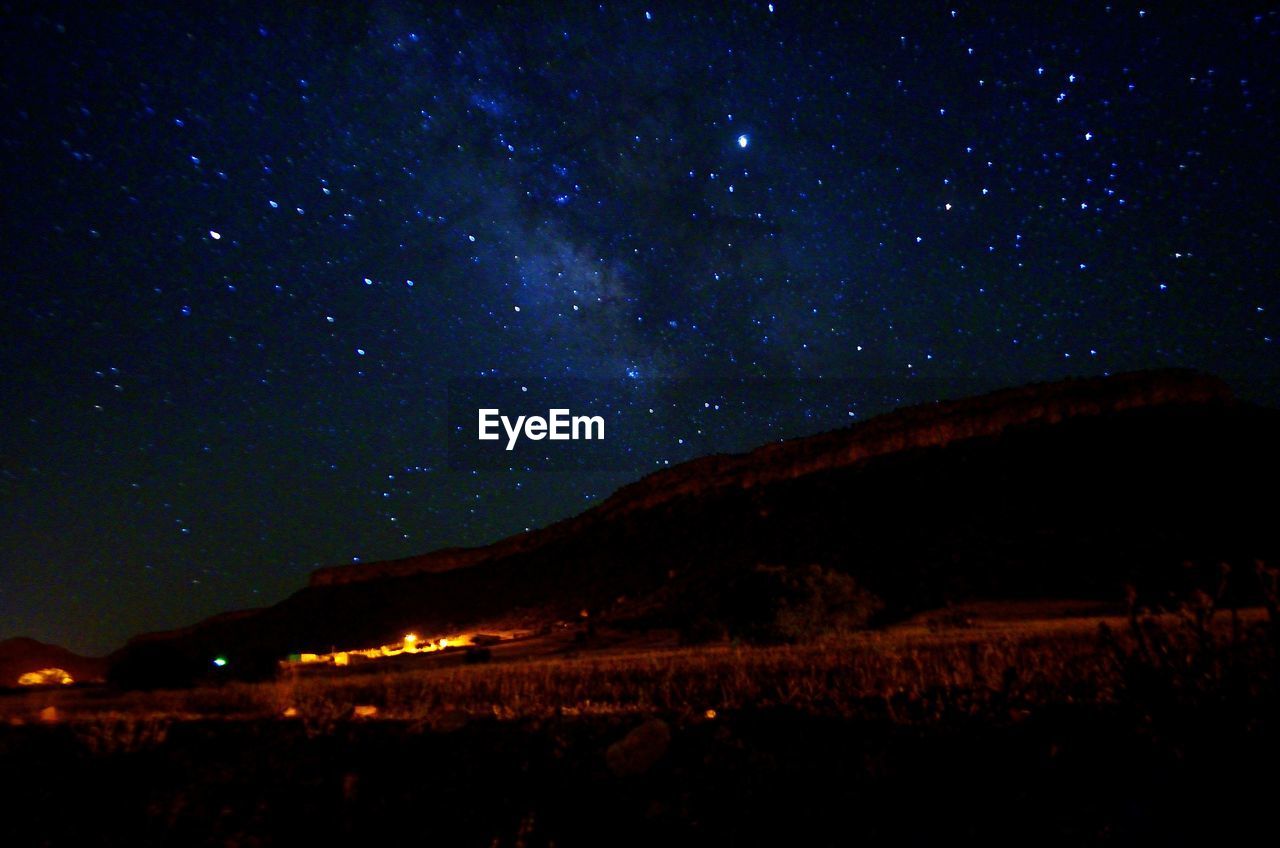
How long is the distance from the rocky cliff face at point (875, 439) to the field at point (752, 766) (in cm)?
4511

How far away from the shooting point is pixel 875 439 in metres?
54.7

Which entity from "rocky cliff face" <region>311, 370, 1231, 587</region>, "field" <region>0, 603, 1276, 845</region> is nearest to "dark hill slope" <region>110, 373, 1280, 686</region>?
"rocky cliff face" <region>311, 370, 1231, 587</region>

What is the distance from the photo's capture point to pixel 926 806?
4.15 m

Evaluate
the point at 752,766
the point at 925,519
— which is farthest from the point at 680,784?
the point at 925,519

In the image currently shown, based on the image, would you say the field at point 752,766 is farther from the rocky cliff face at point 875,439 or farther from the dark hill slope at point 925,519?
the rocky cliff face at point 875,439

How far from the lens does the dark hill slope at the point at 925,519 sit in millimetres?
29781

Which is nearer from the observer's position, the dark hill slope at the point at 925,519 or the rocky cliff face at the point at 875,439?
the dark hill slope at the point at 925,519

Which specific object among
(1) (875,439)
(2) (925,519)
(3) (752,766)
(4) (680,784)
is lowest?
(4) (680,784)

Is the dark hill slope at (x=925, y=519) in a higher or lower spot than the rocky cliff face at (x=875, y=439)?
lower

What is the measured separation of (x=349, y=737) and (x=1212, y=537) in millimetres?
35352

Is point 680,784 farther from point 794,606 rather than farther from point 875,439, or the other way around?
point 875,439

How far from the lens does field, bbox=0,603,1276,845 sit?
3.40 meters

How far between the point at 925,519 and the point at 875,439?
15.4 m

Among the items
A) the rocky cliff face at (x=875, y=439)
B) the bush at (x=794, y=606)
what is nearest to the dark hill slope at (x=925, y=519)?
the rocky cliff face at (x=875, y=439)
